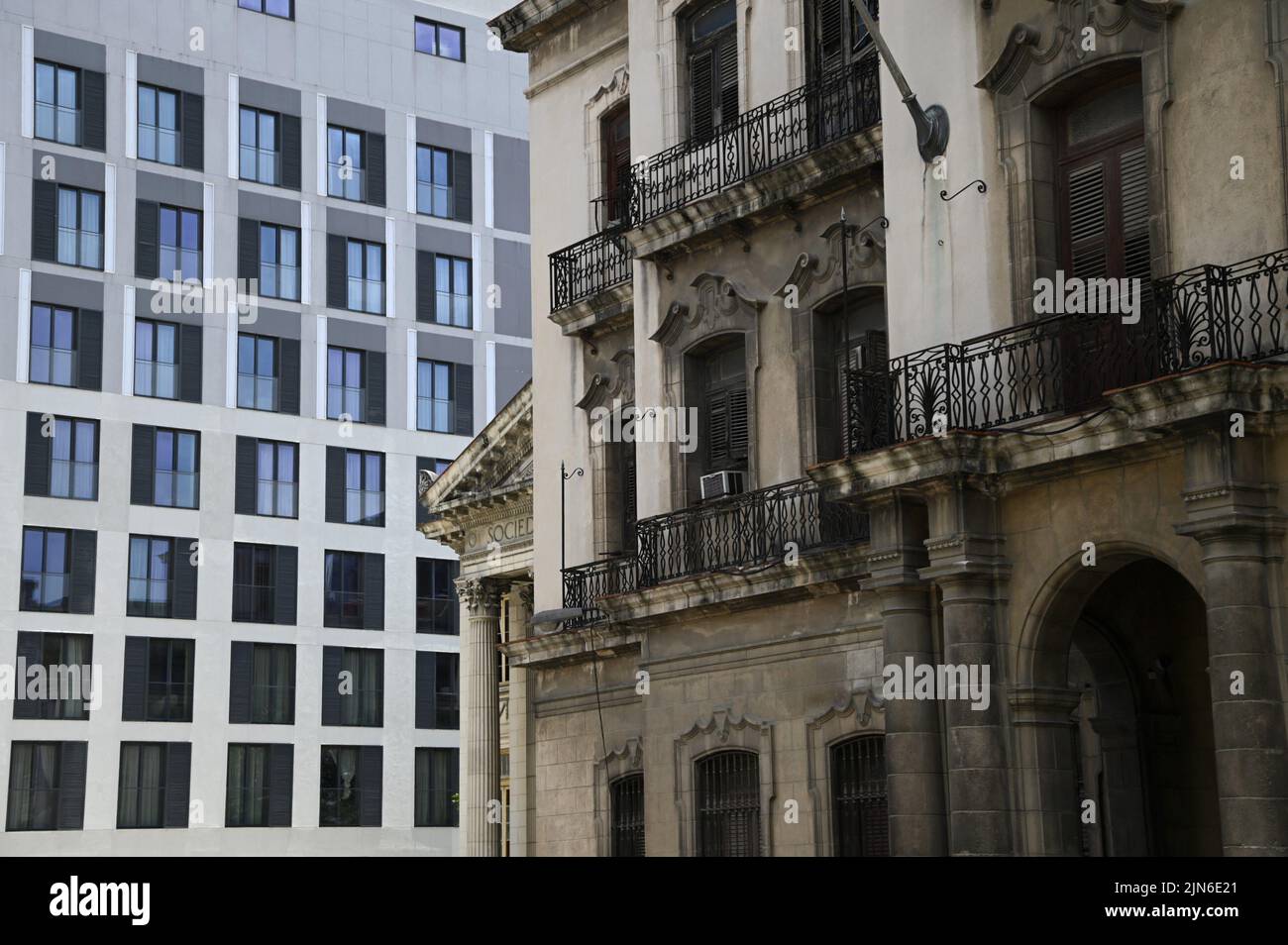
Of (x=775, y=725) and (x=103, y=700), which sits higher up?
(x=103, y=700)

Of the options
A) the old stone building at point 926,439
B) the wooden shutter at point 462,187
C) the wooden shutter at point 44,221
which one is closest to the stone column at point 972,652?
the old stone building at point 926,439

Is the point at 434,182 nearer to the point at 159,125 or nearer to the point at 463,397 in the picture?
the point at 463,397

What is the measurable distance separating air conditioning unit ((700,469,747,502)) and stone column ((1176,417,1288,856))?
28.6 ft

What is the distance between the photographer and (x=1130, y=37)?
19.2m

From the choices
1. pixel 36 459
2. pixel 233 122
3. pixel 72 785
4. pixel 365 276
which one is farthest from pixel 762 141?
pixel 365 276

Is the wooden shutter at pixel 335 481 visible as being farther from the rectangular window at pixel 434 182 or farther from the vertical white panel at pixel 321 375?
the rectangular window at pixel 434 182

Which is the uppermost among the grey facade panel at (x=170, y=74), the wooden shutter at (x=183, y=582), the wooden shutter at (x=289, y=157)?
the grey facade panel at (x=170, y=74)

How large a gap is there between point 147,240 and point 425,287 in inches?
406

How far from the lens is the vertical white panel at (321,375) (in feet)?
218

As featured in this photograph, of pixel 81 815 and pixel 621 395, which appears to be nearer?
pixel 621 395

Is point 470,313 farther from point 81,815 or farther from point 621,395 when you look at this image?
point 621,395

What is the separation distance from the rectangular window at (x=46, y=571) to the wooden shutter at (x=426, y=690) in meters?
12.6
